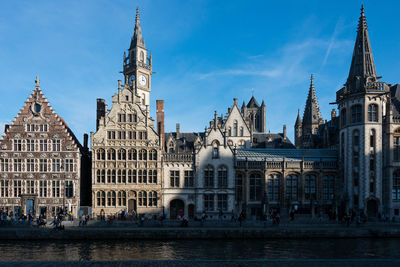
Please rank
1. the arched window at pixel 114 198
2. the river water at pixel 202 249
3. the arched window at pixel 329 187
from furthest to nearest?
the arched window at pixel 329 187 < the arched window at pixel 114 198 < the river water at pixel 202 249

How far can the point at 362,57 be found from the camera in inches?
2121

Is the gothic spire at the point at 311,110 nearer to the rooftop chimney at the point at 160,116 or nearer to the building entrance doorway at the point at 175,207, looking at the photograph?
the rooftop chimney at the point at 160,116

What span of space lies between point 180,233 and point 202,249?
5.73 metres

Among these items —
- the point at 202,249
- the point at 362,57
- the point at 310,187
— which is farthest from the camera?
the point at 362,57

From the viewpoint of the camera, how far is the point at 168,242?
117ft

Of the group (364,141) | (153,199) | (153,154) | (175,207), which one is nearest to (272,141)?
(364,141)

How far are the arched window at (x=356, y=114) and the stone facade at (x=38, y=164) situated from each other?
129 feet

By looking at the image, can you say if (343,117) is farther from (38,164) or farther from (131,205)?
(38,164)

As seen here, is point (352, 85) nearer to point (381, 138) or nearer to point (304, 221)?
point (381, 138)

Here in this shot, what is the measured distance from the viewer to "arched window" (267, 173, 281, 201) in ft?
174

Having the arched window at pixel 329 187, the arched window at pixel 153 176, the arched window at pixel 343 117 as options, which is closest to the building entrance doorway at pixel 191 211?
the arched window at pixel 153 176

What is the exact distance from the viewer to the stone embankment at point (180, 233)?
36.9 metres

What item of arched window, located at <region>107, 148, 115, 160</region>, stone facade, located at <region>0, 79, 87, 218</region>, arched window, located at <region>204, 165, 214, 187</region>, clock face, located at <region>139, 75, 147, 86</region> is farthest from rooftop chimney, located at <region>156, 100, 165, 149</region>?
clock face, located at <region>139, 75, 147, 86</region>

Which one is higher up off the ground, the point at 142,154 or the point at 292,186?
the point at 142,154
